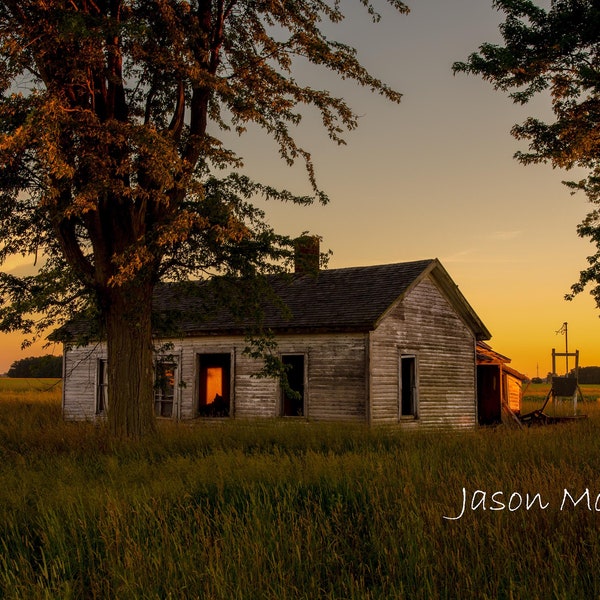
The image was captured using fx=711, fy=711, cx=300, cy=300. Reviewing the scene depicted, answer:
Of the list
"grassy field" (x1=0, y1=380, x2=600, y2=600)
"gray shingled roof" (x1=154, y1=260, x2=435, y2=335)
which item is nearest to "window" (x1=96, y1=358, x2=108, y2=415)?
Result: "gray shingled roof" (x1=154, y1=260, x2=435, y2=335)

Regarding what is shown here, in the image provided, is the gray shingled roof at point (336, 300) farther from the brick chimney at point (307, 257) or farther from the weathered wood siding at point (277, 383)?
the brick chimney at point (307, 257)

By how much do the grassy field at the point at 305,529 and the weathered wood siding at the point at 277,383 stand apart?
8274 millimetres

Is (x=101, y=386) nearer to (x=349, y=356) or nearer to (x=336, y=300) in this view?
(x=336, y=300)

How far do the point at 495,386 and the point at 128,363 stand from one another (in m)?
18.2

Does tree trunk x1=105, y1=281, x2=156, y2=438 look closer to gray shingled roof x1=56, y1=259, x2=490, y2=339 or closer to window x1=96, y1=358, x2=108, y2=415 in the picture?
gray shingled roof x1=56, y1=259, x2=490, y2=339

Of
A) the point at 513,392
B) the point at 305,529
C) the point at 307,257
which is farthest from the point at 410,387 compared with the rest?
the point at 305,529

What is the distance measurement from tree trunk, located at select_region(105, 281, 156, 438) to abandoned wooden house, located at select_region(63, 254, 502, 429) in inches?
87.1

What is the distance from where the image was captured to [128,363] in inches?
565

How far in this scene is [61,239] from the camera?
47.6 ft

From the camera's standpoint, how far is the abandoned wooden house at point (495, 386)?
2735cm

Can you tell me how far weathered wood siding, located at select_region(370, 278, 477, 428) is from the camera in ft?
63.5

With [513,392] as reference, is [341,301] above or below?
above

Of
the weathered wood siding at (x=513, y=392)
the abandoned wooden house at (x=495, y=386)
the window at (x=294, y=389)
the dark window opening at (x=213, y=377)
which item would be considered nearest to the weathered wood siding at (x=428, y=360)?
the window at (x=294, y=389)

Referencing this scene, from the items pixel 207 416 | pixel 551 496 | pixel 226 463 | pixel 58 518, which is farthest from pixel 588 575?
pixel 207 416
